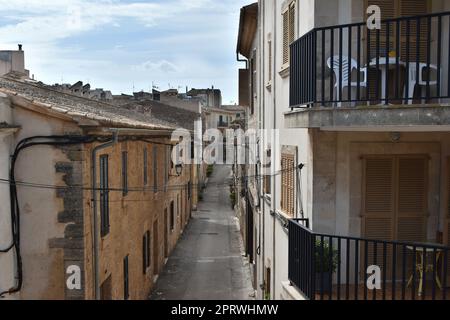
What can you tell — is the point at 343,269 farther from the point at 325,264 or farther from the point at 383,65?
the point at 383,65

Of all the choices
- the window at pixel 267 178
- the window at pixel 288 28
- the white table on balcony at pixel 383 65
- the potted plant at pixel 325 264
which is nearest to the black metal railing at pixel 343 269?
the potted plant at pixel 325 264

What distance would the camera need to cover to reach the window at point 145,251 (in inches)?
712

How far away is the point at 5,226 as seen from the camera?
953 cm

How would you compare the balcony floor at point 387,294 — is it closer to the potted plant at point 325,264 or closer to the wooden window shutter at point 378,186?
the potted plant at point 325,264

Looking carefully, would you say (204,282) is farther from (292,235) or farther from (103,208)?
(292,235)

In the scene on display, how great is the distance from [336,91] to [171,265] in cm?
1761

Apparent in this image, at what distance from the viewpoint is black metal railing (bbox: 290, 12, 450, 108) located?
21.1ft

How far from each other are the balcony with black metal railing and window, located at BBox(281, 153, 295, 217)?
1.81 m

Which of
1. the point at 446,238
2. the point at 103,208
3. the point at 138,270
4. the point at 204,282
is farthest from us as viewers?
the point at 204,282

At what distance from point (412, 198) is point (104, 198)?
6.54 meters

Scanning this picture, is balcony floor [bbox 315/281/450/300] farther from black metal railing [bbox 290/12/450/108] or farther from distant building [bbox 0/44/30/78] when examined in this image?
distant building [bbox 0/44/30/78]

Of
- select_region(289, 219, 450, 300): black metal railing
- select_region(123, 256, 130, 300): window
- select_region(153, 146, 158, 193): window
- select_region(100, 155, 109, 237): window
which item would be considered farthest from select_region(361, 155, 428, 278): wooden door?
select_region(153, 146, 158, 193): window

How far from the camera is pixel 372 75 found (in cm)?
736
